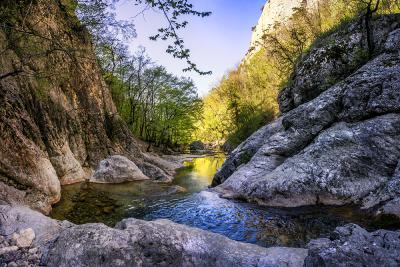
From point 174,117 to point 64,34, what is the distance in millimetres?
26047

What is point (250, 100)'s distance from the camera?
46219mm

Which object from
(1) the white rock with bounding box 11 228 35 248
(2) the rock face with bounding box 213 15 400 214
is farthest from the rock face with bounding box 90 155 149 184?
(1) the white rock with bounding box 11 228 35 248

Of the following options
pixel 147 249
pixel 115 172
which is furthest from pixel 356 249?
pixel 115 172

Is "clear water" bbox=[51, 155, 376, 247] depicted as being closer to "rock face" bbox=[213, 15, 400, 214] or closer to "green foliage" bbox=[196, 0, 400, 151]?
"rock face" bbox=[213, 15, 400, 214]

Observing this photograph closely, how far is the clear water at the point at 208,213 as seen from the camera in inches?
Answer: 303

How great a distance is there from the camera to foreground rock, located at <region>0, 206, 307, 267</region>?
199 inches

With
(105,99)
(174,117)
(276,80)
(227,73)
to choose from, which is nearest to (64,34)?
(105,99)

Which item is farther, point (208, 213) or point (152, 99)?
point (152, 99)

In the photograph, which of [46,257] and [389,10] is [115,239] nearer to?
[46,257]

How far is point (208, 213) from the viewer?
9969 mm

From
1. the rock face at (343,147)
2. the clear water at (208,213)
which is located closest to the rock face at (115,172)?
the clear water at (208,213)

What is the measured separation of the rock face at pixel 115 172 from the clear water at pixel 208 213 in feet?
7.25

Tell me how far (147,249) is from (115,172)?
13.3 metres

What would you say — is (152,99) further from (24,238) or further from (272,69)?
(24,238)
